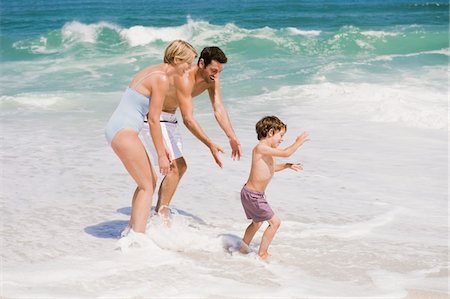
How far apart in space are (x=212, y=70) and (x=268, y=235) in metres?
1.32

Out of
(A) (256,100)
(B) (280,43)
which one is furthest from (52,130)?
(B) (280,43)

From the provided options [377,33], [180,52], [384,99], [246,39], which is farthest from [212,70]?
[377,33]

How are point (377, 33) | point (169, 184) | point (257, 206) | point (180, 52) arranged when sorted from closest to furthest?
point (180, 52) → point (257, 206) → point (169, 184) → point (377, 33)

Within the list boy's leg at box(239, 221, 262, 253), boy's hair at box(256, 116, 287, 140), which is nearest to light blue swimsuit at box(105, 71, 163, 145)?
boy's hair at box(256, 116, 287, 140)

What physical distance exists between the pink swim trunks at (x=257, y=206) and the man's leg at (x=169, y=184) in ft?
2.80

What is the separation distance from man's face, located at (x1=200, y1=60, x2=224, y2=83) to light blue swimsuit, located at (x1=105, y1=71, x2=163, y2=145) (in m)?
0.55

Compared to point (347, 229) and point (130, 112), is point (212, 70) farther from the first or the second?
point (347, 229)

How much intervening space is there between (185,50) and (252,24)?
25840 mm

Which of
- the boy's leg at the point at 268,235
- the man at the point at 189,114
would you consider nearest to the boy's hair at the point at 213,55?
the man at the point at 189,114

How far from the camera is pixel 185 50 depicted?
5383 millimetres

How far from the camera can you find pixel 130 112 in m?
5.57

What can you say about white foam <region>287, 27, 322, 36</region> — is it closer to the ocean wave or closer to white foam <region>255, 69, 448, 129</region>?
the ocean wave

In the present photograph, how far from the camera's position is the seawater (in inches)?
207

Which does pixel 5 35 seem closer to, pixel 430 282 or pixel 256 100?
pixel 256 100
